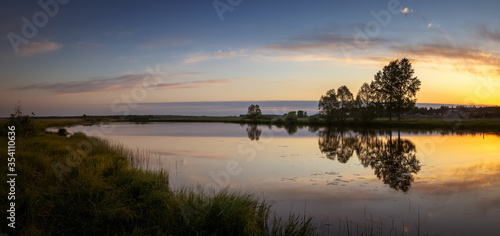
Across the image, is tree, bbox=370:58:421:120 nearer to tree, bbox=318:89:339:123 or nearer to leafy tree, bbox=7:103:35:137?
tree, bbox=318:89:339:123

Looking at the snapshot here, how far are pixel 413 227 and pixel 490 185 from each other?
274 inches

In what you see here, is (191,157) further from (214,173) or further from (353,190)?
(353,190)

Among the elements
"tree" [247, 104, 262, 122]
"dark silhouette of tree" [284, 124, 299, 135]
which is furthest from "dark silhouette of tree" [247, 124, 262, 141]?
"tree" [247, 104, 262, 122]

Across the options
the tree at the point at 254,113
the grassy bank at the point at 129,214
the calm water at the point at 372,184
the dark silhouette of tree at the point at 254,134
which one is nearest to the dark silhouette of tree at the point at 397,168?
the calm water at the point at 372,184

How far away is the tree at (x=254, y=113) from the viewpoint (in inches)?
4289

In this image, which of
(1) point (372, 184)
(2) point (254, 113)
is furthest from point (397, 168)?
(2) point (254, 113)

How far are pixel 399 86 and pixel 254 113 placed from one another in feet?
187

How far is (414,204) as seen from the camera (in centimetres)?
970

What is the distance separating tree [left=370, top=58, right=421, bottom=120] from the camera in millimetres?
58781

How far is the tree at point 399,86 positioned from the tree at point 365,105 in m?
3.12

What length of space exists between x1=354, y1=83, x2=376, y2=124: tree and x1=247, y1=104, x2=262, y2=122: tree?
43.2 m

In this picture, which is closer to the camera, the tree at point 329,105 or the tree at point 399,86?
the tree at point 399,86

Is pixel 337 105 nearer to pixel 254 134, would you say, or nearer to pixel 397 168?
pixel 254 134

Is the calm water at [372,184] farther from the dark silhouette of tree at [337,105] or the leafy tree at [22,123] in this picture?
the dark silhouette of tree at [337,105]
